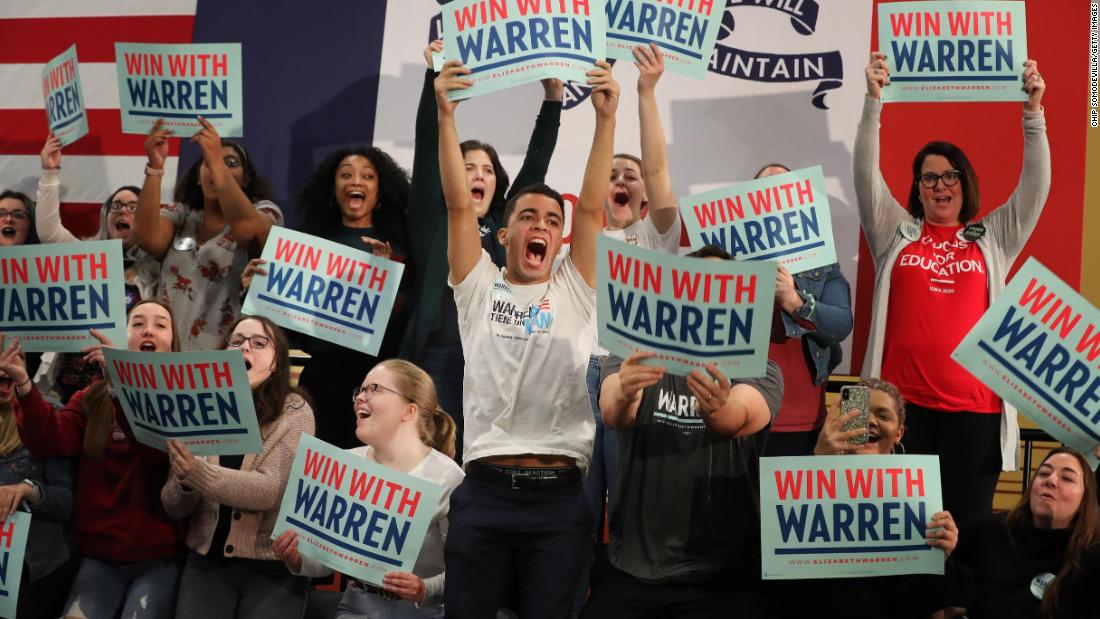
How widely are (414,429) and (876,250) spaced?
199 centimetres

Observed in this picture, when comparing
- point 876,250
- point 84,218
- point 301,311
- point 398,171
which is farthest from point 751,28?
point 84,218

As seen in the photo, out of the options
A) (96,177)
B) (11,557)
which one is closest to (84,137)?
(96,177)

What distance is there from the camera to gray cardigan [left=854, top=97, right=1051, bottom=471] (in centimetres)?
466

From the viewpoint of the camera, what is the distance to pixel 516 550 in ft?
11.9

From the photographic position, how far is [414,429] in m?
4.03

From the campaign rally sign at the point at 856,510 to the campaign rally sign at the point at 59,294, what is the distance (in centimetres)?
238

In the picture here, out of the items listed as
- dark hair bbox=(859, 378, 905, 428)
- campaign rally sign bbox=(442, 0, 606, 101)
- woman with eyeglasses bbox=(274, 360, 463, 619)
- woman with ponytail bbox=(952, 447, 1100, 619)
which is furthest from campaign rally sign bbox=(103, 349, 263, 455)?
woman with ponytail bbox=(952, 447, 1100, 619)

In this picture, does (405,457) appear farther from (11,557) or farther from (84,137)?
(84,137)

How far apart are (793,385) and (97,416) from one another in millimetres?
2442

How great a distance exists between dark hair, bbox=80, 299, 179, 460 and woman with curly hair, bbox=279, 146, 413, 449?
0.70m

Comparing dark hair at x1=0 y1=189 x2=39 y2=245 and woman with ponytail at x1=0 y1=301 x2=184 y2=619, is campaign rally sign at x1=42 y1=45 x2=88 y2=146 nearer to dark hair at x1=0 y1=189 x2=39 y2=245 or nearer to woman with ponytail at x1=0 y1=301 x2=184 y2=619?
→ dark hair at x1=0 y1=189 x2=39 y2=245

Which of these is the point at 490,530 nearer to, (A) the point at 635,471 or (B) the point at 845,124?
(A) the point at 635,471

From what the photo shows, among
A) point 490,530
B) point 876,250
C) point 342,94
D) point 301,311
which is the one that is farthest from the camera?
point 342,94

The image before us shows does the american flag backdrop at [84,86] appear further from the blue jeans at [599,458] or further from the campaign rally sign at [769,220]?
the campaign rally sign at [769,220]
